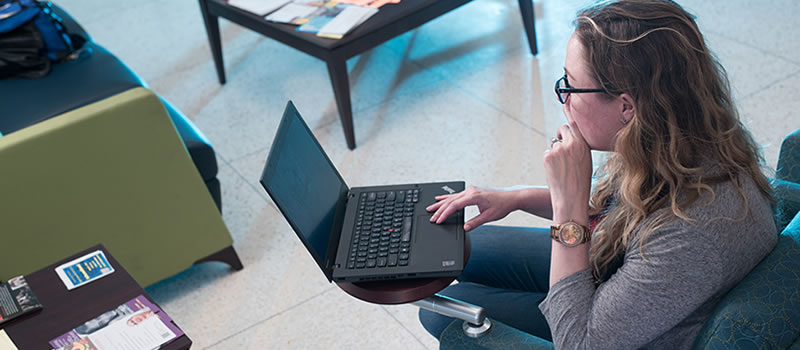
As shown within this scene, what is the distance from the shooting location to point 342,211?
5.04 feet

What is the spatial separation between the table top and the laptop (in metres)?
1.31

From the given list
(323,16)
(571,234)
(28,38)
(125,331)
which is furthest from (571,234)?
(28,38)

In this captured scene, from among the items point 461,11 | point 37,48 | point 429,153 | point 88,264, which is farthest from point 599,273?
point 461,11

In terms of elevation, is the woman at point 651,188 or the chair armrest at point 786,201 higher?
the woman at point 651,188

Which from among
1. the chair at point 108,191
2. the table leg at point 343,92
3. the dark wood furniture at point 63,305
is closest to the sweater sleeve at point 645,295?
the dark wood furniture at point 63,305

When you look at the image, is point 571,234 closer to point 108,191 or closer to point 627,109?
point 627,109

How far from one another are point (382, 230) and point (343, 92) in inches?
59.0

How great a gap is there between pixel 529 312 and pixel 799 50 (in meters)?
2.30

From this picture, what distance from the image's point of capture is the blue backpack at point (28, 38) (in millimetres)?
2881

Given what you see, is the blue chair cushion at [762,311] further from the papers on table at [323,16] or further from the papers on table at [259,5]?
the papers on table at [259,5]

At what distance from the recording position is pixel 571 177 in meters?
1.27

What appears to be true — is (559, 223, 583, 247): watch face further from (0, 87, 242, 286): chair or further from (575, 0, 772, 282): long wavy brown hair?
(0, 87, 242, 286): chair

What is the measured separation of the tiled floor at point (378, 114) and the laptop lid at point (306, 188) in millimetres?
737

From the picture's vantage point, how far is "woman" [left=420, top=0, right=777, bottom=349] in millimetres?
1103
